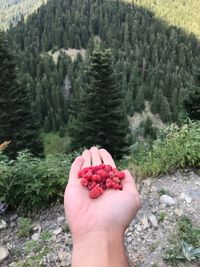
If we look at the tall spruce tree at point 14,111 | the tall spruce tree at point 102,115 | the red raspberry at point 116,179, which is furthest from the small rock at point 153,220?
the tall spruce tree at point 14,111

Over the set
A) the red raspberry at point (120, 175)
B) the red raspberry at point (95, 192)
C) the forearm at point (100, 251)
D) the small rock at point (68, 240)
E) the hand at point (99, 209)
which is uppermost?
the red raspberry at point (120, 175)

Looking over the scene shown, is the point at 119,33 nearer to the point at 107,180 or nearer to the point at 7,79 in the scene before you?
the point at 7,79

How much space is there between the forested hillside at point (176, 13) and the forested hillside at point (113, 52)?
16.6 ft

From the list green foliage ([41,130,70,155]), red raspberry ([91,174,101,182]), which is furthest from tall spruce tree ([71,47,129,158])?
green foliage ([41,130,70,155])

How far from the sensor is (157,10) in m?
184

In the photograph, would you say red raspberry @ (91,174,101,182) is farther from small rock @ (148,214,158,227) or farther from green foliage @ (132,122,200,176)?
green foliage @ (132,122,200,176)

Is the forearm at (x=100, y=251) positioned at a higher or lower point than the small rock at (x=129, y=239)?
higher

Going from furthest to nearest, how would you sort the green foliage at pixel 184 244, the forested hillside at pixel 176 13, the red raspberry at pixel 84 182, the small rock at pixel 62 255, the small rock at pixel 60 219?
the forested hillside at pixel 176 13
the small rock at pixel 60 219
the small rock at pixel 62 255
the green foliage at pixel 184 244
the red raspberry at pixel 84 182

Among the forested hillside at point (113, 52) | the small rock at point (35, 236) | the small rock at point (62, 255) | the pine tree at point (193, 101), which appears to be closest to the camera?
the small rock at point (62, 255)

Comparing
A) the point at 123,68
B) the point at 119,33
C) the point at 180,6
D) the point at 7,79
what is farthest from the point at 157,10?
the point at 7,79

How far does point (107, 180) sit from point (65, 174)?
12.3ft

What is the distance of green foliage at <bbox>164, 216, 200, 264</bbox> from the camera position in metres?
5.35

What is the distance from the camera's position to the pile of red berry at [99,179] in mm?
3193

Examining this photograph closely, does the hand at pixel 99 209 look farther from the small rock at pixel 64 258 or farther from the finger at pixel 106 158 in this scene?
the small rock at pixel 64 258
